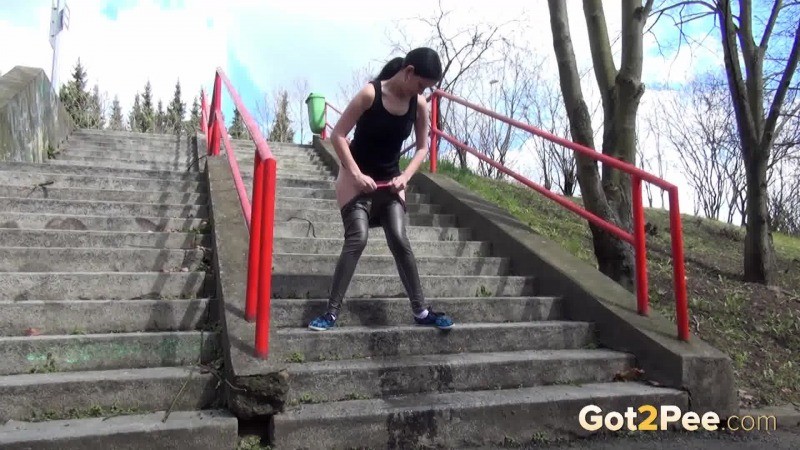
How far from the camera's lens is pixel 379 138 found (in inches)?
141

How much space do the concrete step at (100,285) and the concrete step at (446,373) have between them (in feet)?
3.72

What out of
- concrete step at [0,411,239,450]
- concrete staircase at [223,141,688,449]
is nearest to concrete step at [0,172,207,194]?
concrete staircase at [223,141,688,449]

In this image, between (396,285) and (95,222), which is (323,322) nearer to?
(396,285)

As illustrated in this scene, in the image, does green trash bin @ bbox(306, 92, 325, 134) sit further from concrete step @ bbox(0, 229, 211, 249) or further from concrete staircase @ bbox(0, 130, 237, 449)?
concrete step @ bbox(0, 229, 211, 249)

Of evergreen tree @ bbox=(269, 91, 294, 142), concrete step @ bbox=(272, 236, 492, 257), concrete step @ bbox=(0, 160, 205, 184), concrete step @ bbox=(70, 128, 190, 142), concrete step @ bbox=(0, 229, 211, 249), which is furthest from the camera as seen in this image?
evergreen tree @ bbox=(269, 91, 294, 142)

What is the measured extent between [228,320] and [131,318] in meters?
0.73

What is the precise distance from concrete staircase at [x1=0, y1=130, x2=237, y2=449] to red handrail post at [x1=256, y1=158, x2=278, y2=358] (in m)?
0.38

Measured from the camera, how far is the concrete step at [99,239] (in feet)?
14.3

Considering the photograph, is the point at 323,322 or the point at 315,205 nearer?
the point at 323,322

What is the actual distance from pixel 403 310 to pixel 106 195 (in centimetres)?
321

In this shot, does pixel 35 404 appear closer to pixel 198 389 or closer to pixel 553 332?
pixel 198 389

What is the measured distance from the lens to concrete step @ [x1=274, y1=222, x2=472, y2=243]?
17.5ft

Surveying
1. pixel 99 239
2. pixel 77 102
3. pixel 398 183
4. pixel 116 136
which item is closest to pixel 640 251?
pixel 398 183

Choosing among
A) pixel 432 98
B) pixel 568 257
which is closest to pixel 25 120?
pixel 432 98
